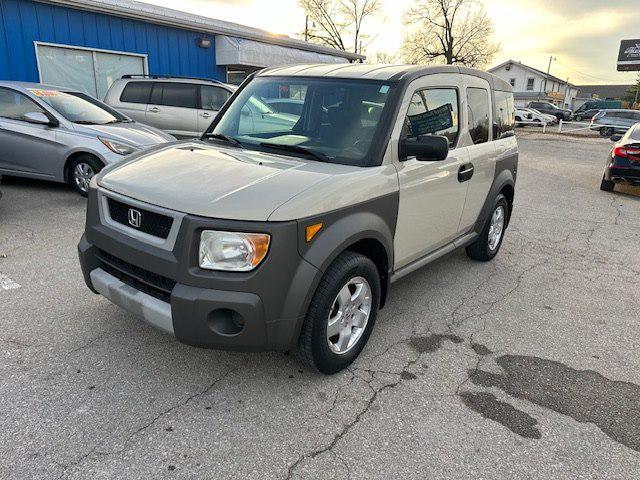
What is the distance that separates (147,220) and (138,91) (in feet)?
28.6

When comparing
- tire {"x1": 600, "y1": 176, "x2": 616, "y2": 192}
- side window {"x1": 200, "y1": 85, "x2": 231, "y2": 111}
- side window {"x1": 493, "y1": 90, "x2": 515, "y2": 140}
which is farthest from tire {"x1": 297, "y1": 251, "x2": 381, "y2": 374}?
tire {"x1": 600, "y1": 176, "x2": 616, "y2": 192}

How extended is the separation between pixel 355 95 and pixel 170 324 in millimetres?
2015

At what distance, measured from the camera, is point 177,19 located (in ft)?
43.1

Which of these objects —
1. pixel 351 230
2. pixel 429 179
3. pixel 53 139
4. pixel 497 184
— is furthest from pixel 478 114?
pixel 53 139

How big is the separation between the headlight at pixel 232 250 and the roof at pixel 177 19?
11.0m

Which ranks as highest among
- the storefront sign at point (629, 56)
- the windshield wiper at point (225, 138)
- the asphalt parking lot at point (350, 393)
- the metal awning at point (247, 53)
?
the storefront sign at point (629, 56)

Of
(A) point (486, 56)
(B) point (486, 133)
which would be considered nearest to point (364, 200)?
(B) point (486, 133)

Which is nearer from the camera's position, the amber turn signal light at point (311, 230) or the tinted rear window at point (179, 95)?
the amber turn signal light at point (311, 230)

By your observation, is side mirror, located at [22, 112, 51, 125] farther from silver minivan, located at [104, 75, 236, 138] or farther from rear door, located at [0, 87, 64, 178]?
silver minivan, located at [104, 75, 236, 138]

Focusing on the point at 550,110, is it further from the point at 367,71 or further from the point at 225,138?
the point at 225,138

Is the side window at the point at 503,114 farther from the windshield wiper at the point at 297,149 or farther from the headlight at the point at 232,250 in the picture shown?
the headlight at the point at 232,250

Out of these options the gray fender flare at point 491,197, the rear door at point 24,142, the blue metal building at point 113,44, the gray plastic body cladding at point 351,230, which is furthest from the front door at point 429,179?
the blue metal building at point 113,44

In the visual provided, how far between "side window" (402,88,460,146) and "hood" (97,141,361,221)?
0.76 metres

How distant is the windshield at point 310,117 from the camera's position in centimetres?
322
